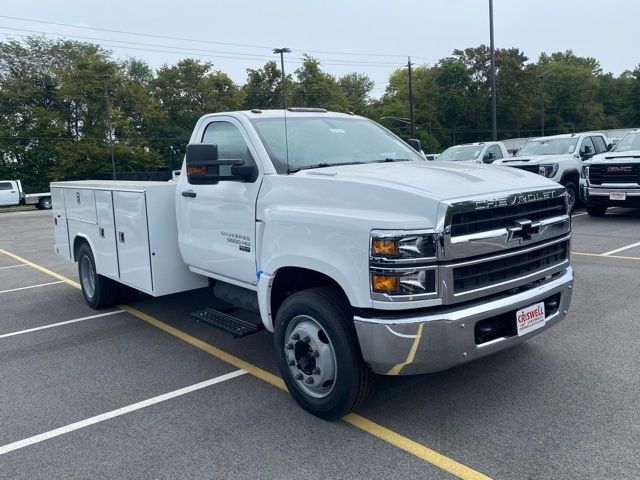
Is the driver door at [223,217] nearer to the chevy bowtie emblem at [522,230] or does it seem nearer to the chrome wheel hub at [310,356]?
the chrome wheel hub at [310,356]

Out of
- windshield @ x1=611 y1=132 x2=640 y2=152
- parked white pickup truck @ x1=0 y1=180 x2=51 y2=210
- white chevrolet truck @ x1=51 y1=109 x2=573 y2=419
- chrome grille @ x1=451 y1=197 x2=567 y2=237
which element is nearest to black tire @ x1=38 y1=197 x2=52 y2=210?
parked white pickup truck @ x1=0 y1=180 x2=51 y2=210

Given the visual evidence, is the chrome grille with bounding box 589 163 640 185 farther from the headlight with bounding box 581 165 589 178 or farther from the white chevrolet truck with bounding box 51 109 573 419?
the white chevrolet truck with bounding box 51 109 573 419

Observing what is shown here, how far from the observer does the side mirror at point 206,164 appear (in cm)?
432

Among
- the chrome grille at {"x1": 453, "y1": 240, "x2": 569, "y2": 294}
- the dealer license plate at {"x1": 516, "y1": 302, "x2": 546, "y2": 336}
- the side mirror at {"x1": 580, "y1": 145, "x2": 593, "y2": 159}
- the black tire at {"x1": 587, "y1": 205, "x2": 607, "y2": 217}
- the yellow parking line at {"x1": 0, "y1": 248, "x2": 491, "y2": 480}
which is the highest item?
the side mirror at {"x1": 580, "y1": 145, "x2": 593, "y2": 159}

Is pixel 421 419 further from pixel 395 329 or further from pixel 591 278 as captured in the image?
pixel 591 278

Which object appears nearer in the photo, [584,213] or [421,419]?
[421,419]

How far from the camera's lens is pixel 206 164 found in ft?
14.3

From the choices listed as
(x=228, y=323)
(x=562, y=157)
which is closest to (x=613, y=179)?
(x=562, y=157)

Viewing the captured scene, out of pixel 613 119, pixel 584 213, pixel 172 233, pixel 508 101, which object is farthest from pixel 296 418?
pixel 613 119

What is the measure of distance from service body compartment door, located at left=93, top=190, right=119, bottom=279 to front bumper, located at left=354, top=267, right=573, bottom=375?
375 cm

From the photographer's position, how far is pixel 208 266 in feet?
17.1

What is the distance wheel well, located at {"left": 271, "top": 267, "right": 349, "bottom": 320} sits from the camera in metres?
4.07

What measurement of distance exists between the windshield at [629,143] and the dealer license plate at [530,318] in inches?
456

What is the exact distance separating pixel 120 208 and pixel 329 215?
124 inches
